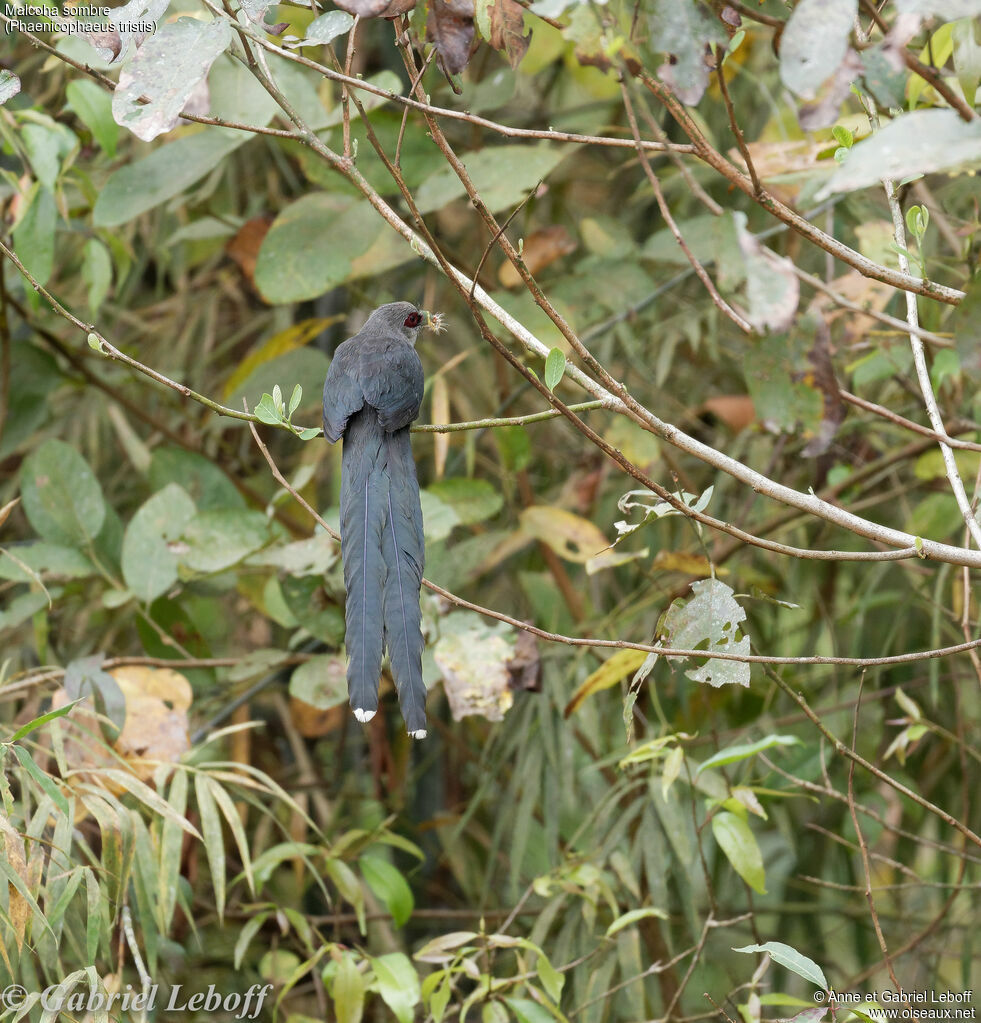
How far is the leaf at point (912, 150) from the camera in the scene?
0.73 meters

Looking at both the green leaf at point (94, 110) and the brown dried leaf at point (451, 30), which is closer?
the brown dried leaf at point (451, 30)

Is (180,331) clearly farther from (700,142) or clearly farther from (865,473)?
(700,142)

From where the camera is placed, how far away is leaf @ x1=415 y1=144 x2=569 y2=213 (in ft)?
7.77

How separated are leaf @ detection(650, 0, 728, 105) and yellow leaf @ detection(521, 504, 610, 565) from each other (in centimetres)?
150

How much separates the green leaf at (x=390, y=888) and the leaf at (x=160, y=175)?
1.47 meters

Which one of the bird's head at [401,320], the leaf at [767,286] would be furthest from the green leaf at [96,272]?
the leaf at [767,286]

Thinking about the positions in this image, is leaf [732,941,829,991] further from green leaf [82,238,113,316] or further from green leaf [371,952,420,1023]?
green leaf [82,238,113,316]

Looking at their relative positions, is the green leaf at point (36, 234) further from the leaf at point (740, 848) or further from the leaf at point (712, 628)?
the leaf at point (740, 848)

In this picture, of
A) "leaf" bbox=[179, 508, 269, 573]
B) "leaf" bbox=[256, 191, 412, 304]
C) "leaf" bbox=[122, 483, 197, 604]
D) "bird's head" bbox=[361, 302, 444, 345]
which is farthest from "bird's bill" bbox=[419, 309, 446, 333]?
"leaf" bbox=[122, 483, 197, 604]

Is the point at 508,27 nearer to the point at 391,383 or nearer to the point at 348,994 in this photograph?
the point at 391,383

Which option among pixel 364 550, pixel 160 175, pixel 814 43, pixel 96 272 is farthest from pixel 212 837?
pixel 814 43

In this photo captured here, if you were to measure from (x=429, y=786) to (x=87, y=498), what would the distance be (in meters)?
1.49

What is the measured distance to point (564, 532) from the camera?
253 centimetres

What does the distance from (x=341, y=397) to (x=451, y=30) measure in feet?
2.03
